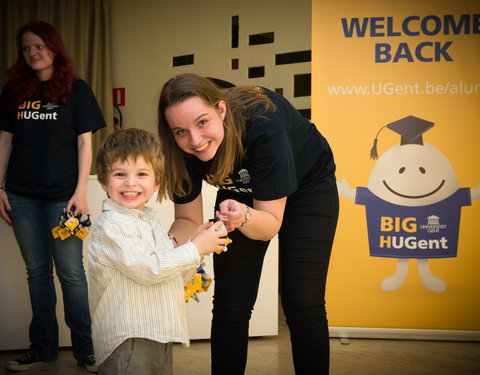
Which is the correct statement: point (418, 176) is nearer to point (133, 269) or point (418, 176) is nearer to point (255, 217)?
point (255, 217)

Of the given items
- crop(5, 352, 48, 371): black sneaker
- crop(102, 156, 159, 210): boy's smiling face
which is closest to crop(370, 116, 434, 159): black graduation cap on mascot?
crop(102, 156, 159, 210): boy's smiling face

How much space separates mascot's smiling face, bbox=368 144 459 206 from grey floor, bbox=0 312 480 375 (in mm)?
729

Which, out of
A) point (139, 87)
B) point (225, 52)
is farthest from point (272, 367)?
point (139, 87)

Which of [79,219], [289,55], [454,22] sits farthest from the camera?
[289,55]

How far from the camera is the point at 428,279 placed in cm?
279

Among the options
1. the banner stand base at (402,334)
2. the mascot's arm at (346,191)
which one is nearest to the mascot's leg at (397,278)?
the banner stand base at (402,334)

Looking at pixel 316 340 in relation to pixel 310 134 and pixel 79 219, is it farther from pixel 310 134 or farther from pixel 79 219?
pixel 79 219

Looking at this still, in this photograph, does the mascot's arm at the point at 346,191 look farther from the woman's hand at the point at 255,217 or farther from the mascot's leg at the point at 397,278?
the woman's hand at the point at 255,217

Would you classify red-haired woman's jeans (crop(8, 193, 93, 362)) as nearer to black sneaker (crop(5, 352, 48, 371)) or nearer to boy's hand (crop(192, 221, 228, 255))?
black sneaker (crop(5, 352, 48, 371))

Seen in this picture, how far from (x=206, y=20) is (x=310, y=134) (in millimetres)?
3418

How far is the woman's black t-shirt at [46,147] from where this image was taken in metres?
2.28

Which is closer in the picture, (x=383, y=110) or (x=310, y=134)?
(x=310, y=134)

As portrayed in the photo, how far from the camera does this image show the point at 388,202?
109 inches

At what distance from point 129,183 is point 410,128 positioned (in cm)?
185
